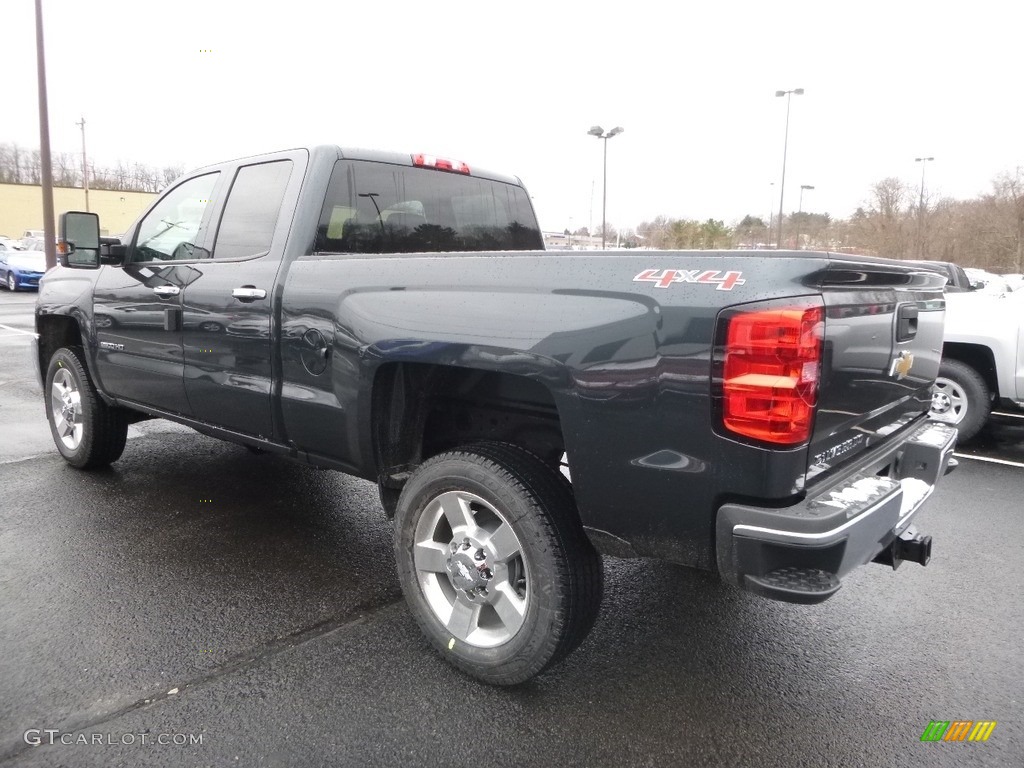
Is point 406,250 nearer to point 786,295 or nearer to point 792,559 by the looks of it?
point 786,295

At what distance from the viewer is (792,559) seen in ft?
6.65

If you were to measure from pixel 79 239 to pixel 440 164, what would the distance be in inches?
83.2

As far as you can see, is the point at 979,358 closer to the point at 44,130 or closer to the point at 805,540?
the point at 805,540

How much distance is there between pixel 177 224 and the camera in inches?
165

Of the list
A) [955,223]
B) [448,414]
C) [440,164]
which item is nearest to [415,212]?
[440,164]

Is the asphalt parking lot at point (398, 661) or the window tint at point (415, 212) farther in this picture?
the window tint at point (415, 212)

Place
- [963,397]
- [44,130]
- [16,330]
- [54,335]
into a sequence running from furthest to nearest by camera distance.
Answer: [44,130]
[16,330]
[963,397]
[54,335]

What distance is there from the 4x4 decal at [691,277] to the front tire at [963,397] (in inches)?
200

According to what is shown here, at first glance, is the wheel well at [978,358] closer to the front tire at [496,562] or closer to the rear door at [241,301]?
the front tire at [496,562]

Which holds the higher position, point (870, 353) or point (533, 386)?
point (870, 353)

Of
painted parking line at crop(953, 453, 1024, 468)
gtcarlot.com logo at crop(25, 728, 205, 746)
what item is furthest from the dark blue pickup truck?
painted parking line at crop(953, 453, 1024, 468)

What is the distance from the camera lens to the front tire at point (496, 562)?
2455 millimetres

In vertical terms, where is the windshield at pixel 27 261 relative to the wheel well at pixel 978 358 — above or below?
above

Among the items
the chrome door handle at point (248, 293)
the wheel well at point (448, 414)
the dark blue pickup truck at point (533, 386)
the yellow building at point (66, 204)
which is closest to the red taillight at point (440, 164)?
the dark blue pickup truck at point (533, 386)
